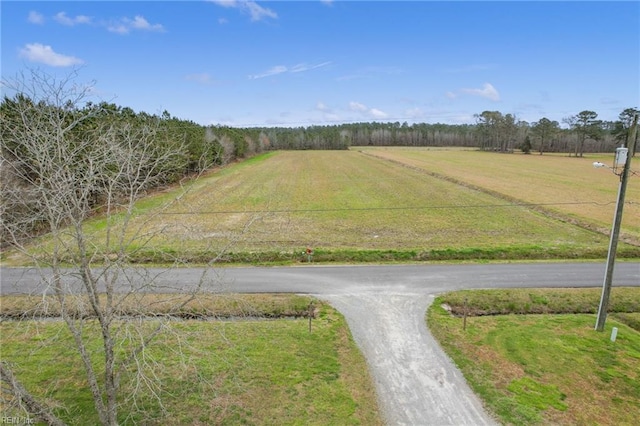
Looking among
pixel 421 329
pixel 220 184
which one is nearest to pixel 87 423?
pixel 421 329

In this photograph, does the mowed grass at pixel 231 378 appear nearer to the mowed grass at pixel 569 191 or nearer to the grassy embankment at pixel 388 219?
the grassy embankment at pixel 388 219

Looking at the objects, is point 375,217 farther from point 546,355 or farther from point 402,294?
point 546,355

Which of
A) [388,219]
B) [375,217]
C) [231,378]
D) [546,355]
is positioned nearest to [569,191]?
[388,219]

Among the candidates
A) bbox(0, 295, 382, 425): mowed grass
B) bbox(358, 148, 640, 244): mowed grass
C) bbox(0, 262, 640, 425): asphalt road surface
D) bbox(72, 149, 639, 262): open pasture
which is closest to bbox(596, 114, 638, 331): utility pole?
bbox(0, 262, 640, 425): asphalt road surface

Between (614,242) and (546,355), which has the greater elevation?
(614,242)

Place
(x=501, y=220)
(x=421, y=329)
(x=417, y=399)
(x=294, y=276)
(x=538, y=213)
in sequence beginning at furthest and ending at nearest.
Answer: (x=538, y=213), (x=501, y=220), (x=294, y=276), (x=421, y=329), (x=417, y=399)

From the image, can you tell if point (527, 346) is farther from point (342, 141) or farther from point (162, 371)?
point (342, 141)

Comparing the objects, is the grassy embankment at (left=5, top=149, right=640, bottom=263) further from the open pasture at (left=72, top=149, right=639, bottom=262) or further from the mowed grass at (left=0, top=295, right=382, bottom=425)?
the mowed grass at (left=0, top=295, right=382, bottom=425)
